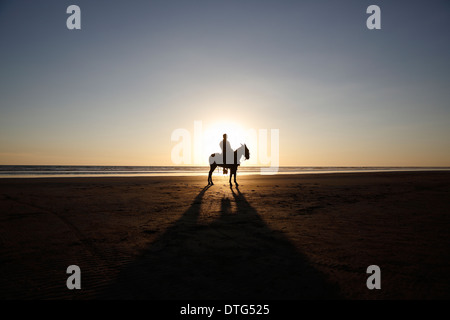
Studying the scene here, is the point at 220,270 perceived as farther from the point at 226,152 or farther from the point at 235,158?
the point at 235,158

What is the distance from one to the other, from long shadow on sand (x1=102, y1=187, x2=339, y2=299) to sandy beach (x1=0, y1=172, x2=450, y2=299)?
17 millimetres

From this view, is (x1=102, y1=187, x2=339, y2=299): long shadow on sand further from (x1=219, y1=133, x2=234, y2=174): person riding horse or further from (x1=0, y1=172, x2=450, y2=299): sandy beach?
(x1=219, y1=133, x2=234, y2=174): person riding horse

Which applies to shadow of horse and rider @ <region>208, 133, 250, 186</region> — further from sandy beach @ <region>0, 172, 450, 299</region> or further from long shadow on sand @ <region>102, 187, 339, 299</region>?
long shadow on sand @ <region>102, 187, 339, 299</region>

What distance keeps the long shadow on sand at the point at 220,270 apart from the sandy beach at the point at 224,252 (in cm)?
2

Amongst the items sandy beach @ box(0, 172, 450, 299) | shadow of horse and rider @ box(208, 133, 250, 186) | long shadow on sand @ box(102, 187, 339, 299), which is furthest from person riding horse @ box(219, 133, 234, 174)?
long shadow on sand @ box(102, 187, 339, 299)

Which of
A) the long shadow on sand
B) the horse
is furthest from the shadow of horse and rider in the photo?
the long shadow on sand

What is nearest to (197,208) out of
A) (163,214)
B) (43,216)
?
(163,214)

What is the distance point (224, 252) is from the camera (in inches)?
186

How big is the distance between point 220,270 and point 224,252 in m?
0.77

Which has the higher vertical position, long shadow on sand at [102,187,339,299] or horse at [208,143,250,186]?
horse at [208,143,250,186]

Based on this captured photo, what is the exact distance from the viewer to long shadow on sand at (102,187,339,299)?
330 cm

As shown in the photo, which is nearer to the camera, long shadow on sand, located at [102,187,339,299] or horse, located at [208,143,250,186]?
long shadow on sand, located at [102,187,339,299]

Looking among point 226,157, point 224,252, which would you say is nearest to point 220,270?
point 224,252

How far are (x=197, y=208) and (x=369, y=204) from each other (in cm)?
679
